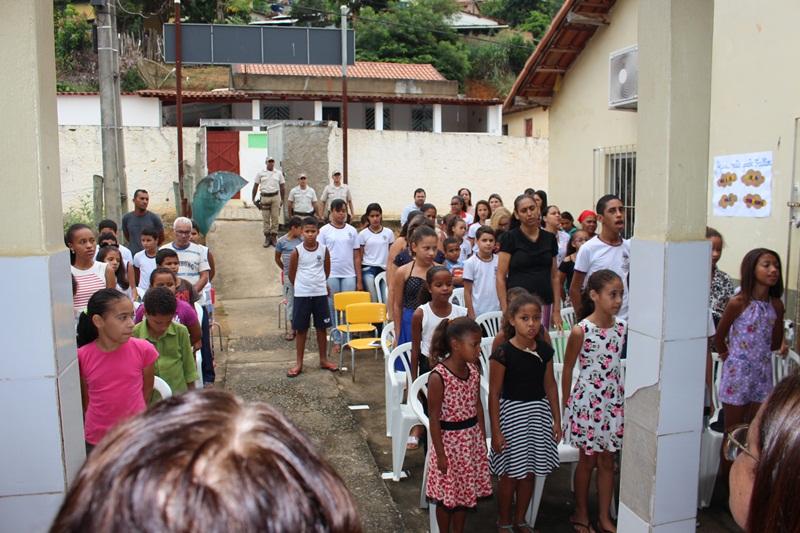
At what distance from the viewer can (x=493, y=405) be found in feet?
12.5

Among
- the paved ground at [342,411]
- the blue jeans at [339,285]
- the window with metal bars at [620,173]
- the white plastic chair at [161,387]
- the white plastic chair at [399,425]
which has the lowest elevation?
the paved ground at [342,411]

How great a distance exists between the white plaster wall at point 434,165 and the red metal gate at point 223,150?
3824 mm

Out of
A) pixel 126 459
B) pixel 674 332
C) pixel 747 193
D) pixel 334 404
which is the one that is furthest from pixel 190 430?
pixel 747 193

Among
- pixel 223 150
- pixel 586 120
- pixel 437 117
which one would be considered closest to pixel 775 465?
pixel 586 120

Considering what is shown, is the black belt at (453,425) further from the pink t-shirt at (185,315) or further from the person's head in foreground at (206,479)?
the person's head in foreground at (206,479)

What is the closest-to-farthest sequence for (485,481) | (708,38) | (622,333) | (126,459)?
(126,459) < (708,38) < (485,481) < (622,333)

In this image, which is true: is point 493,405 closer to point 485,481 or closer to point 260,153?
point 485,481

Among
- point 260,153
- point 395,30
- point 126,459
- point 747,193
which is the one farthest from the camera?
point 395,30

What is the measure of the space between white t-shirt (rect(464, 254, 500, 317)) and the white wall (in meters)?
16.6

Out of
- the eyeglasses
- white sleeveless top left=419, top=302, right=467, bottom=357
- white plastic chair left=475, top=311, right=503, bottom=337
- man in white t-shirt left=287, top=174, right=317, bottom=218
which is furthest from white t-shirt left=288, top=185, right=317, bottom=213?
the eyeglasses

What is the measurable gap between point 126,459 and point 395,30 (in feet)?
112

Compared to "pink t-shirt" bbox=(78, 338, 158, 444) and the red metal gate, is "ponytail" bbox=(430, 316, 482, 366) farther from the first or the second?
the red metal gate

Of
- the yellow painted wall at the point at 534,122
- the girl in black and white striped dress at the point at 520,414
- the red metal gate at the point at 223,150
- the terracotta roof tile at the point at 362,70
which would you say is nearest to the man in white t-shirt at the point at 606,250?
the girl in black and white striped dress at the point at 520,414

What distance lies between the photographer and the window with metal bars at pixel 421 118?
82.8ft
